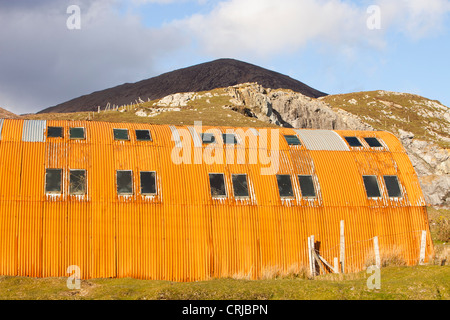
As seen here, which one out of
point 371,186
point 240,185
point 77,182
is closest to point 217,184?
point 240,185

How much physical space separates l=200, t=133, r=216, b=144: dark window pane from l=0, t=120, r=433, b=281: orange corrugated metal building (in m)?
0.10

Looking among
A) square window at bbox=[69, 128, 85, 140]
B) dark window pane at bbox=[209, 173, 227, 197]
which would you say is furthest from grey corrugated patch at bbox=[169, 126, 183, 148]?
square window at bbox=[69, 128, 85, 140]

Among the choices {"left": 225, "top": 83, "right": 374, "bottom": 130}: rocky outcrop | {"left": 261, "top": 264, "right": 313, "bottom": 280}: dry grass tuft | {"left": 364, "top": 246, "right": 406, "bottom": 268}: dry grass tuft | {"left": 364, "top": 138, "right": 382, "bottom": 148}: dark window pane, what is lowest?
{"left": 261, "top": 264, "right": 313, "bottom": 280}: dry grass tuft

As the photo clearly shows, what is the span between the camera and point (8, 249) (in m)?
21.8

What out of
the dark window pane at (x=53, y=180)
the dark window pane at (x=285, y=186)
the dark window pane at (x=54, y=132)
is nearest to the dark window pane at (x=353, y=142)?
the dark window pane at (x=285, y=186)

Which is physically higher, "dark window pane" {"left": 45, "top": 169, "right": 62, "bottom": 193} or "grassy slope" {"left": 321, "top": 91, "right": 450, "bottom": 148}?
"grassy slope" {"left": 321, "top": 91, "right": 450, "bottom": 148}

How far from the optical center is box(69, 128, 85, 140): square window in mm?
26141

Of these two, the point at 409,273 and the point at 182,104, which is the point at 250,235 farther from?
the point at 182,104

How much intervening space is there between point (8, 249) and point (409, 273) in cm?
1760

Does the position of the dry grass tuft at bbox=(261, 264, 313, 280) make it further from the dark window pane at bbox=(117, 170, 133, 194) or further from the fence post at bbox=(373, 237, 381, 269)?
the dark window pane at bbox=(117, 170, 133, 194)

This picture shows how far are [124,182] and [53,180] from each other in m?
3.31

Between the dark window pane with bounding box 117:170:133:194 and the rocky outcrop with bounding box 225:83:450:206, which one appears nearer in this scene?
the dark window pane with bounding box 117:170:133:194

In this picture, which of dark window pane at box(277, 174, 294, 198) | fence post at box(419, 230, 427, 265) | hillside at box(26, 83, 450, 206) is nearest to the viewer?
fence post at box(419, 230, 427, 265)
